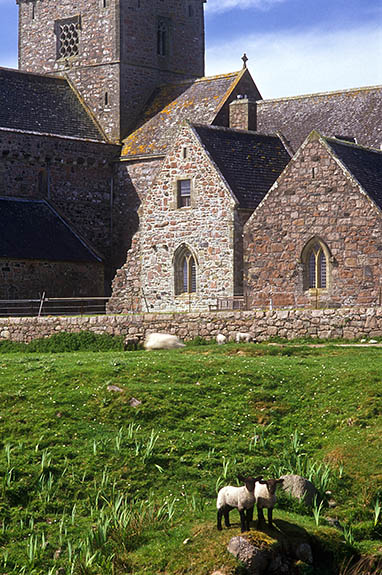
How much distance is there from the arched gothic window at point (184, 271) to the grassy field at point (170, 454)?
1767 cm

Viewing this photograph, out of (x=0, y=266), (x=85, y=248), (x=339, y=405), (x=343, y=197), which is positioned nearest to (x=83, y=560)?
(x=339, y=405)

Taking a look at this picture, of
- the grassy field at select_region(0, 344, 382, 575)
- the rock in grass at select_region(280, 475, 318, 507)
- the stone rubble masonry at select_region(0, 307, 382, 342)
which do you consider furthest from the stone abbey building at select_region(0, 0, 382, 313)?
the rock in grass at select_region(280, 475, 318, 507)

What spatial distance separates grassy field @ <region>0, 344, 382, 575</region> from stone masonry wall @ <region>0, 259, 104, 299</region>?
66.8 ft

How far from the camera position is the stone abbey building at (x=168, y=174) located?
3594cm

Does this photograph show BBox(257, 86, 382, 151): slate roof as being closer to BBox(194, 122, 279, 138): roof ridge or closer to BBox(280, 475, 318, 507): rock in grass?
BBox(194, 122, 279, 138): roof ridge

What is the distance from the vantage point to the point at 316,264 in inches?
1415

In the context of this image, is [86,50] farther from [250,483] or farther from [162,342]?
[250,483]

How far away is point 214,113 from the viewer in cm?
5012

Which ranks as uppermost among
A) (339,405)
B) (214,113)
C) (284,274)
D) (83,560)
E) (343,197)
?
(214,113)

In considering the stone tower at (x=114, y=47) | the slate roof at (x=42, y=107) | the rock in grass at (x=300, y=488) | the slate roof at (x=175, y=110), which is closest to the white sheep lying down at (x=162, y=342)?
the rock in grass at (x=300, y=488)

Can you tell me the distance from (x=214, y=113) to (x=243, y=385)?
29705 millimetres

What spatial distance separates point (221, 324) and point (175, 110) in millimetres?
22958

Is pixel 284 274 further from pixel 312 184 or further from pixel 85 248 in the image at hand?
pixel 85 248

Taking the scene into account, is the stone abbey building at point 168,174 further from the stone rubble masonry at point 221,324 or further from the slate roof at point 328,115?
the stone rubble masonry at point 221,324
